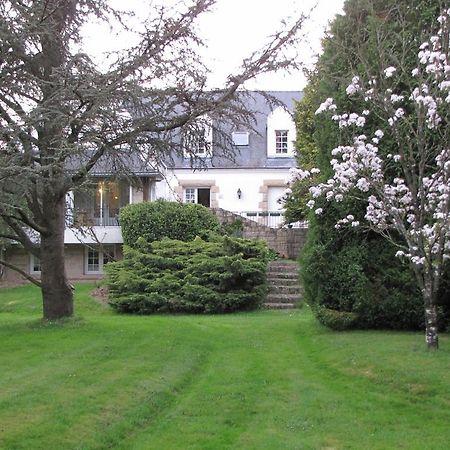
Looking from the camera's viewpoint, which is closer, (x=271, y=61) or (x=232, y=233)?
(x=271, y=61)

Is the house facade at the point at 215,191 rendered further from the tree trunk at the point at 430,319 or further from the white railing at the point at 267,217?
the tree trunk at the point at 430,319

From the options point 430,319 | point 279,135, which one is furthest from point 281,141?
point 430,319

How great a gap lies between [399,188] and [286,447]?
5.42 meters

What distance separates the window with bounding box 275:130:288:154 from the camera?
103 feet

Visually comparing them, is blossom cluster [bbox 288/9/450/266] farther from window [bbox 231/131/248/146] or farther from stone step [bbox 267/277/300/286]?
window [bbox 231/131/248/146]

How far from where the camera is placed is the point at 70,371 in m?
8.84

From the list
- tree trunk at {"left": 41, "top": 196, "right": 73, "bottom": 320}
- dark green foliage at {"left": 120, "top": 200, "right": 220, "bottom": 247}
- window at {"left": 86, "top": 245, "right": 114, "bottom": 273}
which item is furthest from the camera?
window at {"left": 86, "top": 245, "right": 114, "bottom": 273}

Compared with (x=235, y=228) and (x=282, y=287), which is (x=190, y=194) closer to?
(x=235, y=228)

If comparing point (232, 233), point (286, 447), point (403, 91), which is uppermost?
point (403, 91)

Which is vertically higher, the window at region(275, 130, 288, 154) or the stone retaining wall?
the window at region(275, 130, 288, 154)

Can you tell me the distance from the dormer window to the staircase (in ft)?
34.7

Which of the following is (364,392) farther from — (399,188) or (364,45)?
(364,45)

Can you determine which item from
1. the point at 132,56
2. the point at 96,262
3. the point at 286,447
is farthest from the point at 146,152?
the point at 96,262


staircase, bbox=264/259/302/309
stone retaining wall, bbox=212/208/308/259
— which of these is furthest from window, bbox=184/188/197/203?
staircase, bbox=264/259/302/309
